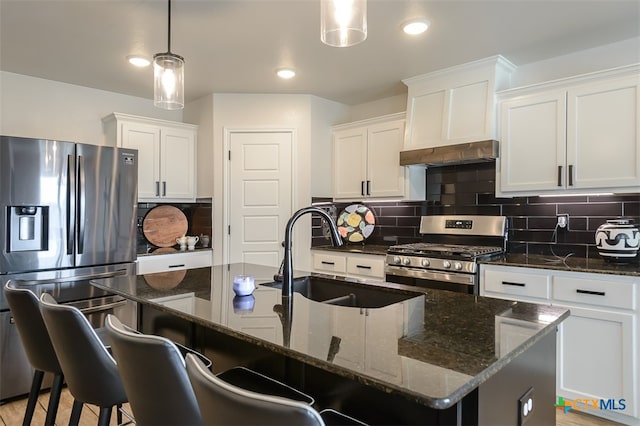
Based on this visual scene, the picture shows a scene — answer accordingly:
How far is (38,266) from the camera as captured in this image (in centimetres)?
282

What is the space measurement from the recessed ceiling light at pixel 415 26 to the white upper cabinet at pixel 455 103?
2.50ft

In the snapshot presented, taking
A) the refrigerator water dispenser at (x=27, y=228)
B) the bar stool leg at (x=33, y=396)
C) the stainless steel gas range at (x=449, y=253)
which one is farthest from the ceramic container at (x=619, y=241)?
the refrigerator water dispenser at (x=27, y=228)

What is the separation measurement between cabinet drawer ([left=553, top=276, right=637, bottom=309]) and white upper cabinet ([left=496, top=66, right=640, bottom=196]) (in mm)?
649

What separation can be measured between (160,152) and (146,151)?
14cm

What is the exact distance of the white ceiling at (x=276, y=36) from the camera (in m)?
2.35

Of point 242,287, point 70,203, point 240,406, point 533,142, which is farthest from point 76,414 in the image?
point 533,142

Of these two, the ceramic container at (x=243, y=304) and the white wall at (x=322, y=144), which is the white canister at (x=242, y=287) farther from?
the white wall at (x=322, y=144)

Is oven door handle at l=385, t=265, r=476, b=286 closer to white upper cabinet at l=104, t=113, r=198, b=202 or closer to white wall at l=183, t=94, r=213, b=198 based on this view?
white wall at l=183, t=94, r=213, b=198

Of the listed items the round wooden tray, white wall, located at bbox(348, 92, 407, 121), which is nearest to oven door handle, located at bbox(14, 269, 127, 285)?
the round wooden tray

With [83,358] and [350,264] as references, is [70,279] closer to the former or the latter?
[83,358]

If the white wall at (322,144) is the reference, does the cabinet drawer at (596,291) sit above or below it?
below

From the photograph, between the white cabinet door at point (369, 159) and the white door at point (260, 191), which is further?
the white door at point (260, 191)

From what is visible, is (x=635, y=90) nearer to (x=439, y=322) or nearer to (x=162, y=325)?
(x=439, y=322)

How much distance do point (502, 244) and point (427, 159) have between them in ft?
3.04
